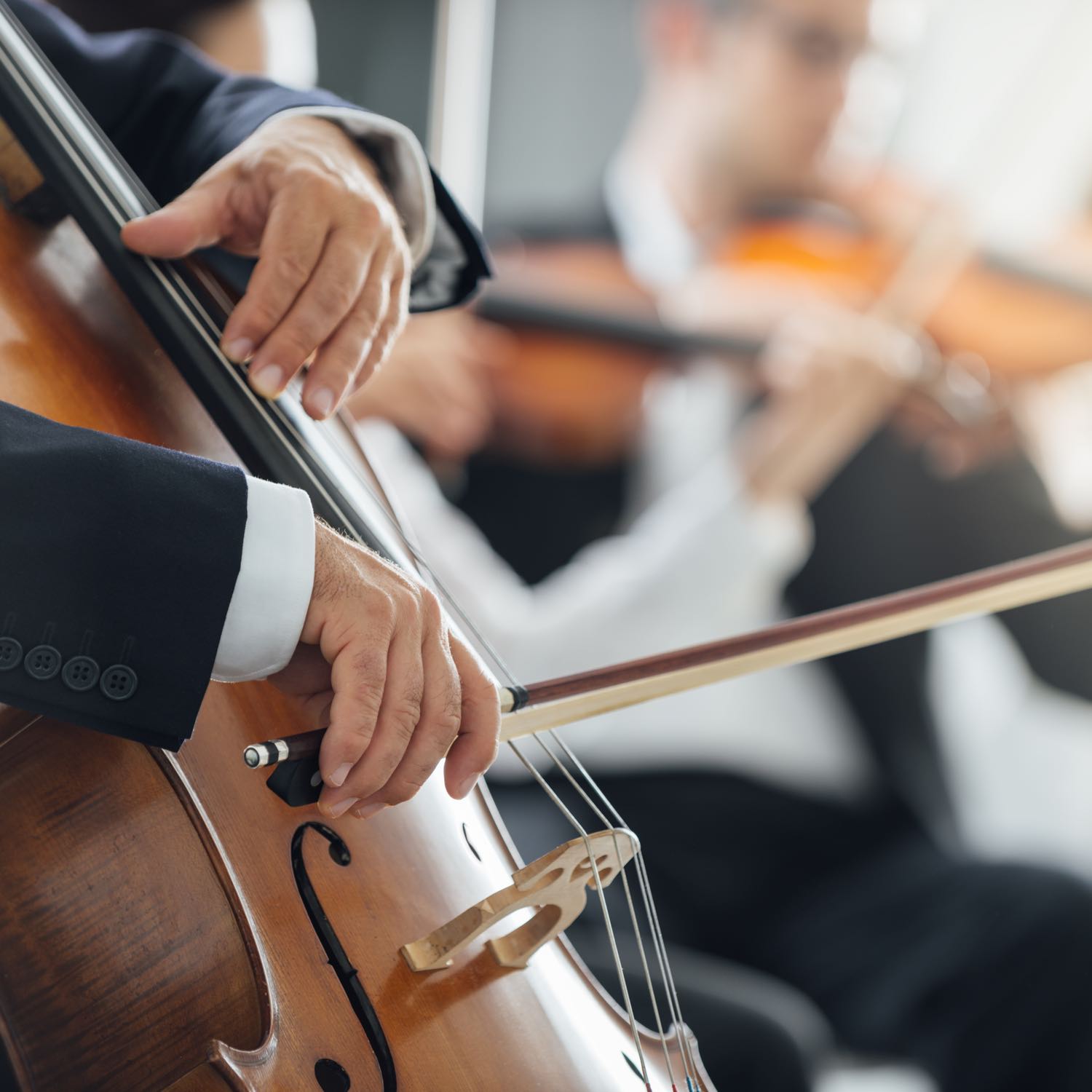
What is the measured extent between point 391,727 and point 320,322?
0.24 meters

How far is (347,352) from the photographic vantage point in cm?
57

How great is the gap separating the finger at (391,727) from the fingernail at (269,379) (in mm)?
183

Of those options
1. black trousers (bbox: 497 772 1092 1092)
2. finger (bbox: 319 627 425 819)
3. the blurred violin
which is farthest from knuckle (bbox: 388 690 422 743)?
the blurred violin

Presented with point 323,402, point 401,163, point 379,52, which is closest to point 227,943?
point 323,402

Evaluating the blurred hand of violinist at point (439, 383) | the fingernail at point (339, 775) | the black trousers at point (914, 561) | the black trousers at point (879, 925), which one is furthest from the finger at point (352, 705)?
the black trousers at point (914, 561)

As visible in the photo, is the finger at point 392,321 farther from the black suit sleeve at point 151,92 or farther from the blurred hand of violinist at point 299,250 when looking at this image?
the black suit sleeve at point 151,92

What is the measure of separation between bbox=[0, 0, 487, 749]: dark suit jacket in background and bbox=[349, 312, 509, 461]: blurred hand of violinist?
2.64 feet

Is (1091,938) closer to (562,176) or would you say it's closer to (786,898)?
(786,898)

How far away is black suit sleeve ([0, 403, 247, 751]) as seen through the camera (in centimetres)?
41

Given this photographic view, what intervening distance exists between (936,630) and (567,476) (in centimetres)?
68

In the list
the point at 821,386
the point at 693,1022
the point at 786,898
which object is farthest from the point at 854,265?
the point at 693,1022

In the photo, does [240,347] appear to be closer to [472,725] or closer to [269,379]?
[269,379]

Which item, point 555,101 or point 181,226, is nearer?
point 181,226

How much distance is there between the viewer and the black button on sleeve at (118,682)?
416mm
